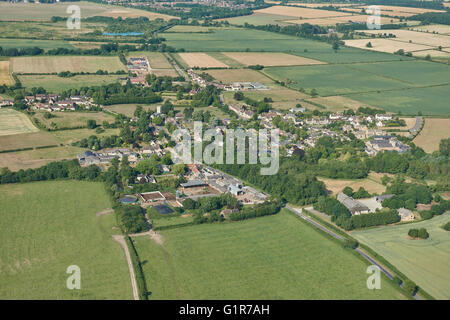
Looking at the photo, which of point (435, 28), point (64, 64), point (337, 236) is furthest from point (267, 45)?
point (337, 236)

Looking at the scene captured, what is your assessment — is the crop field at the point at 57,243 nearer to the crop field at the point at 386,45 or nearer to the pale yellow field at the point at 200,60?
the pale yellow field at the point at 200,60

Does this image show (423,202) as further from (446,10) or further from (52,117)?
(446,10)

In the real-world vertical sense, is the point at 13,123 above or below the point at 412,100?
below

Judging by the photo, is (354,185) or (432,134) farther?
(432,134)

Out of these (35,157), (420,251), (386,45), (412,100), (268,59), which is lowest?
(420,251)

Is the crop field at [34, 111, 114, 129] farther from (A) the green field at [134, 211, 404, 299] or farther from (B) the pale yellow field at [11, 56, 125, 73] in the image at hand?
(A) the green field at [134, 211, 404, 299]

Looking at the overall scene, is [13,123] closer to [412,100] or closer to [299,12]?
[412,100]

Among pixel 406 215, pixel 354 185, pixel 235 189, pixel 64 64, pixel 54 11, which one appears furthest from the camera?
pixel 54 11

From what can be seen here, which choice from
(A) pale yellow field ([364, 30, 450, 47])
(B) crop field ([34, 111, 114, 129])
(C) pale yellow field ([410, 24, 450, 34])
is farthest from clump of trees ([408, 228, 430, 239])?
(C) pale yellow field ([410, 24, 450, 34])

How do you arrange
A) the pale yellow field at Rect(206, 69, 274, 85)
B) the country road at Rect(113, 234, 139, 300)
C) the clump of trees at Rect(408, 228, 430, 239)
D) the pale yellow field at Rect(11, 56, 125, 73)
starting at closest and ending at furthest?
the country road at Rect(113, 234, 139, 300) < the clump of trees at Rect(408, 228, 430, 239) < the pale yellow field at Rect(206, 69, 274, 85) < the pale yellow field at Rect(11, 56, 125, 73)
